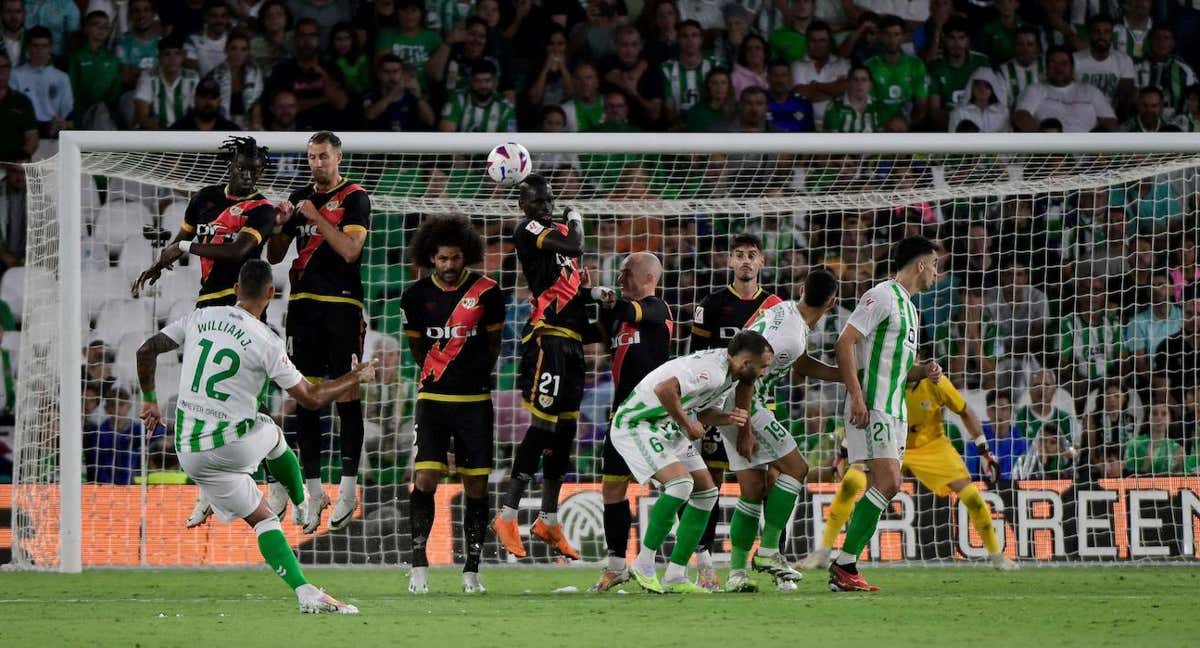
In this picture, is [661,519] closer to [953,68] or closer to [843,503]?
[843,503]

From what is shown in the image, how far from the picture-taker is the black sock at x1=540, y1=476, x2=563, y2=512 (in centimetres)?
955

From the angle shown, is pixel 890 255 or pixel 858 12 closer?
pixel 890 255

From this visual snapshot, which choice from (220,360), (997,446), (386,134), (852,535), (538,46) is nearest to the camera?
(220,360)

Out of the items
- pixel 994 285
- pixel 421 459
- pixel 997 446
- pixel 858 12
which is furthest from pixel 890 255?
pixel 421 459

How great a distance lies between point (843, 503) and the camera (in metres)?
11.2

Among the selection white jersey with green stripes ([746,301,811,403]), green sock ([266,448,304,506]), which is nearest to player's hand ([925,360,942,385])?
white jersey with green stripes ([746,301,811,403])

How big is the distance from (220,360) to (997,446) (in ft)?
24.0

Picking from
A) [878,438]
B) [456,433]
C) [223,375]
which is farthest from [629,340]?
[223,375]

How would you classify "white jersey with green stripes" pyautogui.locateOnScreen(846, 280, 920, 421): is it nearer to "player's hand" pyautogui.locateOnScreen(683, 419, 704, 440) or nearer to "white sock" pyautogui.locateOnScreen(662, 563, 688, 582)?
"player's hand" pyautogui.locateOnScreen(683, 419, 704, 440)

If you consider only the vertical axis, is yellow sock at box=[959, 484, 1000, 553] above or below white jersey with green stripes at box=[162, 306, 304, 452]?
below

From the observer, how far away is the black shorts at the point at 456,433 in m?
9.10

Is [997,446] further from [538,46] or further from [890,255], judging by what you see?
[538,46]

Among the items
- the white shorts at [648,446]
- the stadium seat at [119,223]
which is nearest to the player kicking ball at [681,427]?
the white shorts at [648,446]

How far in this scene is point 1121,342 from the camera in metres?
13.0
